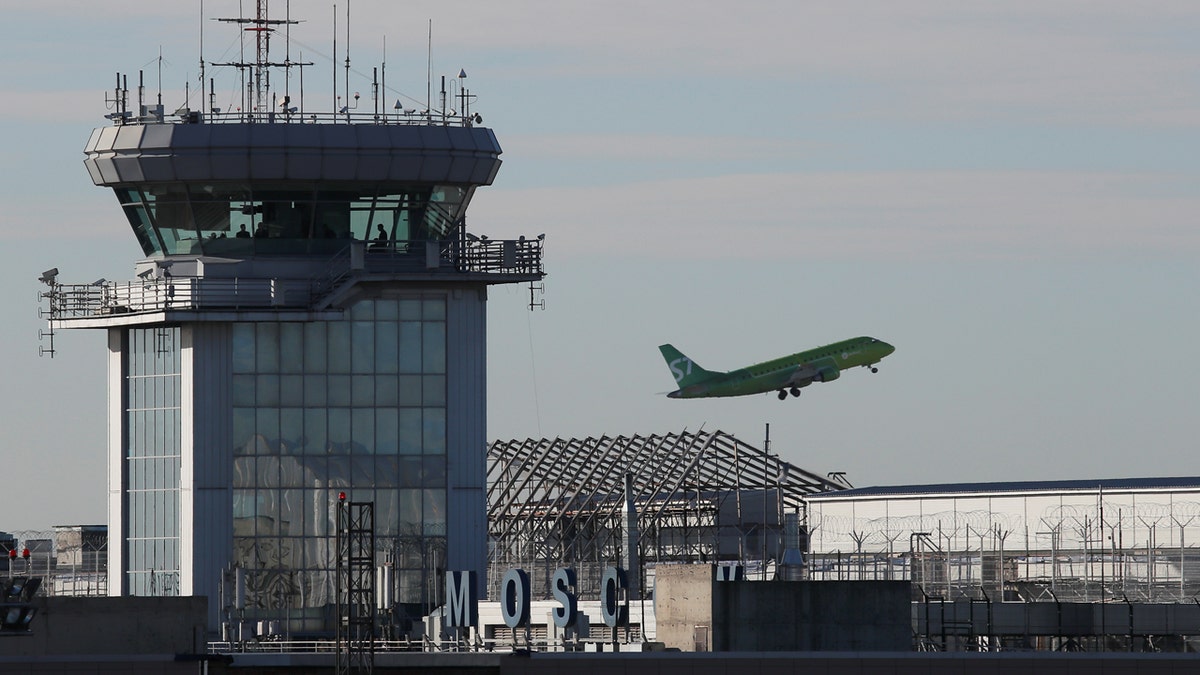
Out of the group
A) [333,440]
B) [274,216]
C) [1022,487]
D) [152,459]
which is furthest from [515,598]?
[1022,487]

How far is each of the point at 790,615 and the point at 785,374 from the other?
78.1m

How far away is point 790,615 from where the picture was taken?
238 ft

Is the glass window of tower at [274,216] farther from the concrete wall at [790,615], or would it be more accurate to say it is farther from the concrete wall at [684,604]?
the concrete wall at [790,615]

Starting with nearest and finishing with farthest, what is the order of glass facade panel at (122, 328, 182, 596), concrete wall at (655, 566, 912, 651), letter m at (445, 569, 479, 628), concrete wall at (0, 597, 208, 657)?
concrete wall at (0, 597, 208, 657) → concrete wall at (655, 566, 912, 651) → letter m at (445, 569, 479, 628) → glass facade panel at (122, 328, 182, 596)

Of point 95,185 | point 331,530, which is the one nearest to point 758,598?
point 331,530

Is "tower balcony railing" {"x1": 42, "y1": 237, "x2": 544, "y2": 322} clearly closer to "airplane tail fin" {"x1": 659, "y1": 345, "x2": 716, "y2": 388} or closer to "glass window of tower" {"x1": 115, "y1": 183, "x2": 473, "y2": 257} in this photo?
"glass window of tower" {"x1": 115, "y1": 183, "x2": 473, "y2": 257}

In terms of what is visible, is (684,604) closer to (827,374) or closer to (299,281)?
(299,281)

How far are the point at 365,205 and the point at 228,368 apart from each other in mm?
6714

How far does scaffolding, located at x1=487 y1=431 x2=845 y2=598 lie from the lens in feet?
449

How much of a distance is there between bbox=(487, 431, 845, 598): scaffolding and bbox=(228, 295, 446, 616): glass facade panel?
163 feet

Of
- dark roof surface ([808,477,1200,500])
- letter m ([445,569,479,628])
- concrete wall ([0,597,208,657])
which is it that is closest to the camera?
concrete wall ([0,597,208,657])

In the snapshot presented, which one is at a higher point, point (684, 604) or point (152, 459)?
point (152, 459)

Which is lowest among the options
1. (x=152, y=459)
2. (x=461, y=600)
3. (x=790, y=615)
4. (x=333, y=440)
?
(x=790, y=615)

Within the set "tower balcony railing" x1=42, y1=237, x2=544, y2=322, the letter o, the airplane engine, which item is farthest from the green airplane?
the letter o
